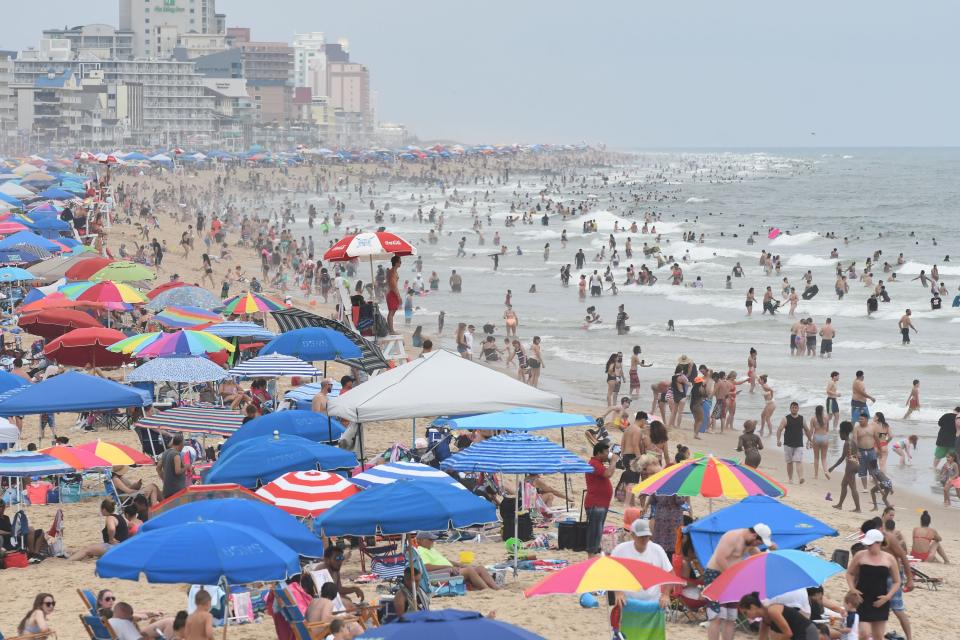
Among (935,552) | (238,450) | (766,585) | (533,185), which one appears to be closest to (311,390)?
(238,450)

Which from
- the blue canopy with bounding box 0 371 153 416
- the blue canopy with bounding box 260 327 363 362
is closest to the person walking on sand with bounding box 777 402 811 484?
the blue canopy with bounding box 260 327 363 362

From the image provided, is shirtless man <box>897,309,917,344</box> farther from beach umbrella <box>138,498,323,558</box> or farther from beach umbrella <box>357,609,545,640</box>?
beach umbrella <box>357,609,545,640</box>

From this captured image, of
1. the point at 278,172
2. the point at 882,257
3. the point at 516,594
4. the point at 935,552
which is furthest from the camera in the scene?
the point at 278,172

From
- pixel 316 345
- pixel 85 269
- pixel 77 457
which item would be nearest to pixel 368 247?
pixel 316 345

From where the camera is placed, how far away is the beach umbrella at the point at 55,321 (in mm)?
17812

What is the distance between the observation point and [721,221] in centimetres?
7256

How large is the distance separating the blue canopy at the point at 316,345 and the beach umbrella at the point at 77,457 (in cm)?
387

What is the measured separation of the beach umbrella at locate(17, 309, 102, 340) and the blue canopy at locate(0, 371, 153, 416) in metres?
5.06

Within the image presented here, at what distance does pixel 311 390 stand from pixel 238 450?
3688 millimetres

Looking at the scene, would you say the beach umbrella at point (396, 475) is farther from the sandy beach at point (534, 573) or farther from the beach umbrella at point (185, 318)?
the beach umbrella at point (185, 318)

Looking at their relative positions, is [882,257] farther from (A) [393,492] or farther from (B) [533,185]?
(B) [533,185]

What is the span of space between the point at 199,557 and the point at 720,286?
116 ft

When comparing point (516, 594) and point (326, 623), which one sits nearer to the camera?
point (326, 623)

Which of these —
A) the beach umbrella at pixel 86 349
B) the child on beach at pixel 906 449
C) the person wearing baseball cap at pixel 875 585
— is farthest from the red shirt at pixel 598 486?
the child on beach at pixel 906 449
